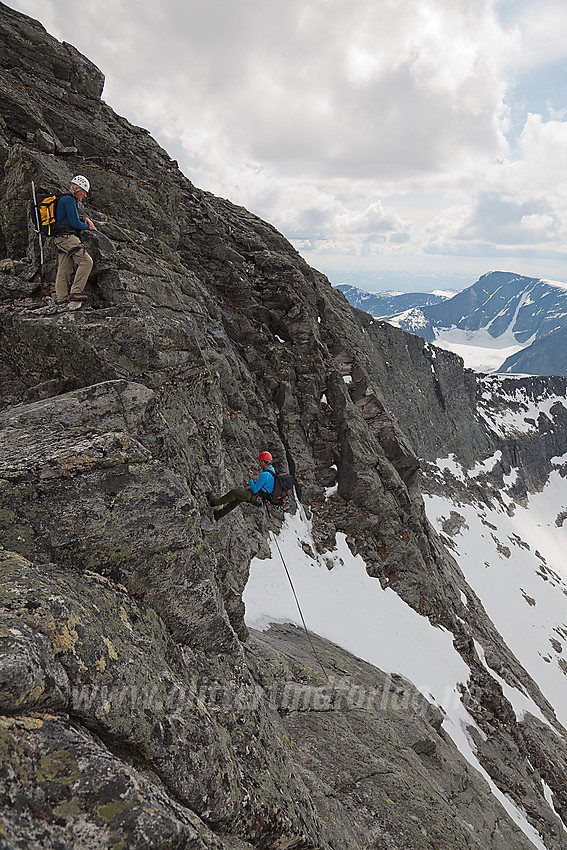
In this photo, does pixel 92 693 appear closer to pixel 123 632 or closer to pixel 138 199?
pixel 123 632

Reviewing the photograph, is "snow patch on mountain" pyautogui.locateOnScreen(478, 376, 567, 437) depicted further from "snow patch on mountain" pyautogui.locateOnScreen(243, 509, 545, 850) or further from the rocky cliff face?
the rocky cliff face

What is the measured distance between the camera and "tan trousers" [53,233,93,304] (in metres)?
10.8

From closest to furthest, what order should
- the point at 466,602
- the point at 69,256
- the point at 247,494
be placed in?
the point at 69,256
the point at 247,494
the point at 466,602

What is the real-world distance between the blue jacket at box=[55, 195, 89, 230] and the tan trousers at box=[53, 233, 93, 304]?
39cm

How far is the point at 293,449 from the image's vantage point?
2736 centimetres

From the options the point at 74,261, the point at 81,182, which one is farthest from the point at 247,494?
the point at 81,182

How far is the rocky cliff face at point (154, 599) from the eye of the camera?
446 centimetres

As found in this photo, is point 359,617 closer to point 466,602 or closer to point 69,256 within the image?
point 466,602

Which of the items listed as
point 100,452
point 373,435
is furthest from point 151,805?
point 373,435

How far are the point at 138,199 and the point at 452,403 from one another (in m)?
88.8

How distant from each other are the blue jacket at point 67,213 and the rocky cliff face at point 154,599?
113 centimetres

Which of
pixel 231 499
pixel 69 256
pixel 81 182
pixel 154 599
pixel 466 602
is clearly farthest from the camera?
pixel 466 602

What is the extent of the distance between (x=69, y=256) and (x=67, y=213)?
1.17 metres

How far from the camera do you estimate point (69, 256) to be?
10.9 m
